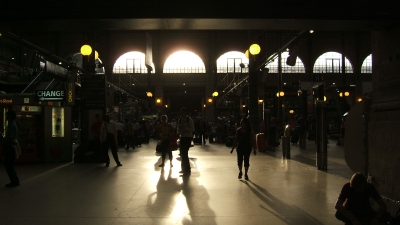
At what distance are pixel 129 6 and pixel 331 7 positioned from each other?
134 inches

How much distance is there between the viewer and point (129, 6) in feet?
23.7

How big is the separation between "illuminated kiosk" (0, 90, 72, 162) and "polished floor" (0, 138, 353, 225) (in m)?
2.17

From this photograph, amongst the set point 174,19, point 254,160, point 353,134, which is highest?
point 174,19

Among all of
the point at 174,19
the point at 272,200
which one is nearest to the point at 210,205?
the point at 272,200

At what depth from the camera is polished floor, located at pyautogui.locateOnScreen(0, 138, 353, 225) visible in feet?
22.1

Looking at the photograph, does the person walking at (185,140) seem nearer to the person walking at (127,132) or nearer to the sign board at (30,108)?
the sign board at (30,108)

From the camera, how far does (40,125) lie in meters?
15.7

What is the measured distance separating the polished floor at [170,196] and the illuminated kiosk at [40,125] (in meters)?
2.17

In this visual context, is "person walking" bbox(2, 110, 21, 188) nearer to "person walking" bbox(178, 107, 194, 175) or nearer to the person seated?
"person walking" bbox(178, 107, 194, 175)

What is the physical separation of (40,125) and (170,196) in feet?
29.2

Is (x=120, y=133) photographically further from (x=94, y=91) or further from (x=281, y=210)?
(x=281, y=210)

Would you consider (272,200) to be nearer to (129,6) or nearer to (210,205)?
(210,205)

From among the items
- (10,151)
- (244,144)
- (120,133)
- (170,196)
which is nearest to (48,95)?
(10,151)

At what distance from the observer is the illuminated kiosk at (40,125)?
15256 mm
